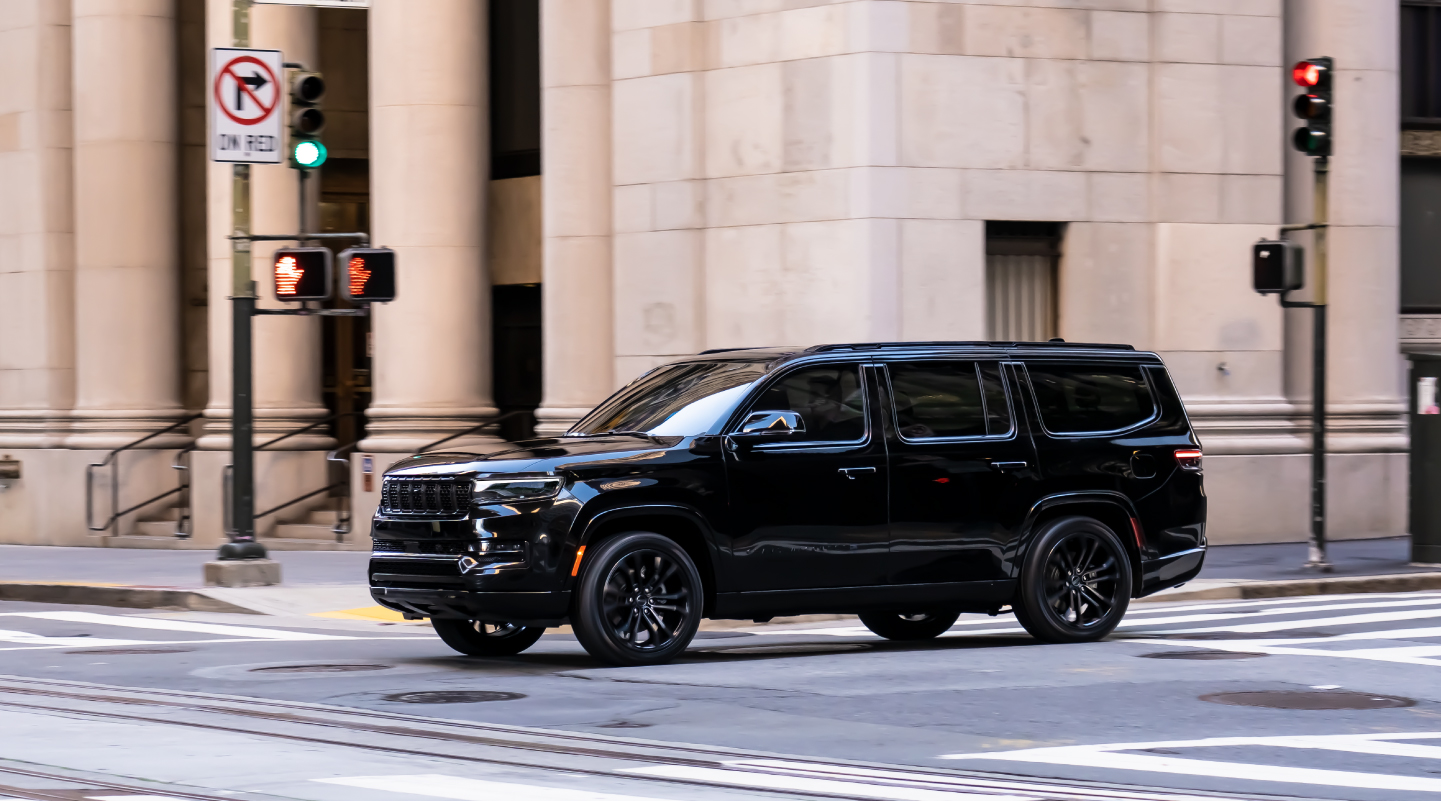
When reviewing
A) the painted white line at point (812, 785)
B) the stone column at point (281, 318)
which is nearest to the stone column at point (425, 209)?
the stone column at point (281, 318)

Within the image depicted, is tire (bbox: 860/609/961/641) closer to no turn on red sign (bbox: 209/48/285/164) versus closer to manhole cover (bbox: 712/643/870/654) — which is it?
manhole cover (bbox: 712/643/870/654)

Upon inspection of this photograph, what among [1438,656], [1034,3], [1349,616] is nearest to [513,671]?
[1438,656]

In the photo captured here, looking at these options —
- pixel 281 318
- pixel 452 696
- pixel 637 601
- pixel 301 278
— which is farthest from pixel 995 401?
pixel 281 318

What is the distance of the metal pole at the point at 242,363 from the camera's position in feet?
63.0

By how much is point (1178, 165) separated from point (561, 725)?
14.9m

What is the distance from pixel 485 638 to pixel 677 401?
6.40 feet

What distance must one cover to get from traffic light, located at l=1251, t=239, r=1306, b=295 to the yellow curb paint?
8.40 metres

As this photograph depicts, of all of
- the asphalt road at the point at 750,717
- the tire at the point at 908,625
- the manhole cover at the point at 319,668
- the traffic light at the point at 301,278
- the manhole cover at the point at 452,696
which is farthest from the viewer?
the traffic light at the point at 301,278

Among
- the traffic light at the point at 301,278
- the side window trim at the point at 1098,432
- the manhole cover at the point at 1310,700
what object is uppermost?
the traffic light at the point at 301,278

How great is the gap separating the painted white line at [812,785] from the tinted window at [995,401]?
563cm

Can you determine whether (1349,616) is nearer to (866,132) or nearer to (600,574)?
(600,574)

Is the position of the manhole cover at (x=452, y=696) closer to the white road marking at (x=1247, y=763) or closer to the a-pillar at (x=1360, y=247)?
the white road marking at (x=1247, y=763)

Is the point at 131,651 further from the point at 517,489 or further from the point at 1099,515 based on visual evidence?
the point at 1099,515

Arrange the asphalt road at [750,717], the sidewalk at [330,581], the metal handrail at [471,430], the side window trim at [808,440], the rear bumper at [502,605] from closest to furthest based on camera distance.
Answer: the asphalt road at [750,717], the rear bumper at [502,605], the side window trim at [808,440], the sidewalk at [330,581], the metal handrail at [471,430]
